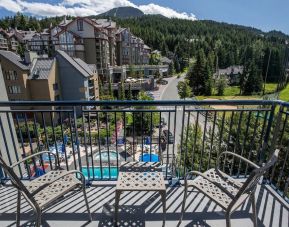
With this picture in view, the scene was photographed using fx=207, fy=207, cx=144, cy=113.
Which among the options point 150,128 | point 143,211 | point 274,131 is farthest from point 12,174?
point 274,131

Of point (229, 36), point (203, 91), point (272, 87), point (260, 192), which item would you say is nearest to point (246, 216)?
point (260, 192)

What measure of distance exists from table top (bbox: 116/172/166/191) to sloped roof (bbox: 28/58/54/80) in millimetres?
20845

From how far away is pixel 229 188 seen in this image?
6.58 ft

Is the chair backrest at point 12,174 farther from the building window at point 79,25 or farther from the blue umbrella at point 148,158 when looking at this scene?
the building window at point 79,25

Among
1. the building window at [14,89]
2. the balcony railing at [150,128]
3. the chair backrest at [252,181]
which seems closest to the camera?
the chair backrest at [252,181]

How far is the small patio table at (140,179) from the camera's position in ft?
6.24

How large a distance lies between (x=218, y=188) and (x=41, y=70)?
22298 mm

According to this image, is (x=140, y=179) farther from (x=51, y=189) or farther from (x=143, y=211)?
(x=51, y=189)

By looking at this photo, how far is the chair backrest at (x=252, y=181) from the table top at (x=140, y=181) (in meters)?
0.62

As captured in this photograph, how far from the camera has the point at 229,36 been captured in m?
72.8

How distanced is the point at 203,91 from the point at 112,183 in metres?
37.8

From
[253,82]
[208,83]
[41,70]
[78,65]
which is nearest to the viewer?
[41,70]

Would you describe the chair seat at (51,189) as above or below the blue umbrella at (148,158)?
above

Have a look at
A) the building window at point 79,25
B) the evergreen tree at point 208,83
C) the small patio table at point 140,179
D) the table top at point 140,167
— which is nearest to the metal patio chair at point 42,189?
the small patio table at point 140,179
